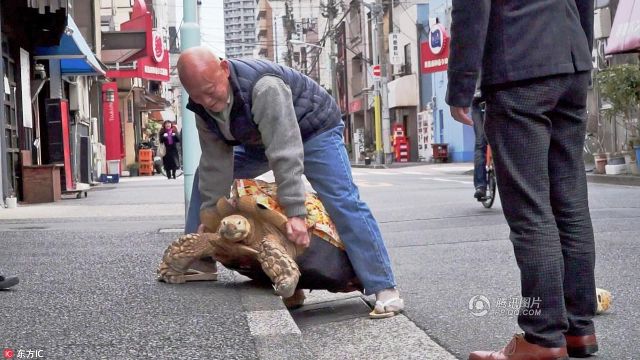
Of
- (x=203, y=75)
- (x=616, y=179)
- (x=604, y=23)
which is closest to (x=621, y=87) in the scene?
(x=616, y=179)

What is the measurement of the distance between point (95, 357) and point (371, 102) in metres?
52.7

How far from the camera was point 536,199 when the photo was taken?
9.66 ft

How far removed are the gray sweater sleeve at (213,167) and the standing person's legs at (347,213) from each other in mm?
375

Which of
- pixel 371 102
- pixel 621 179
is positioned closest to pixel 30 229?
pixel 621 179

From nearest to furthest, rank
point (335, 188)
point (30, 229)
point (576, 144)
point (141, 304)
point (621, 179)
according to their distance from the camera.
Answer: point (576, 144) → point (141, 304) → point (335, 188) → point (30, 229) → point (621, 179)

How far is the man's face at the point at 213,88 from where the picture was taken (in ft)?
12.5

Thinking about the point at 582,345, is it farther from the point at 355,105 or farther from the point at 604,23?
the point at 355,105

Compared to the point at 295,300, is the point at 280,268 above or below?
above

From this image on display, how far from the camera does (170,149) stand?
25.9 m

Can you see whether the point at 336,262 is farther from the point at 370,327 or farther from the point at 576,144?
the point at 576,144

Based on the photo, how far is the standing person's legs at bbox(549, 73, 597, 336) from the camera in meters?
3.07

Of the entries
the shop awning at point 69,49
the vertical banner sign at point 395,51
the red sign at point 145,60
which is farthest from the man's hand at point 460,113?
the vertical banner sign at point 395,51

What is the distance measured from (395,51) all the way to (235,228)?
42.9 meters

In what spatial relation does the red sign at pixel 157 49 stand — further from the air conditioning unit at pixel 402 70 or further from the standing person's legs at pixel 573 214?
the standing person's legs at pixel 573 214
